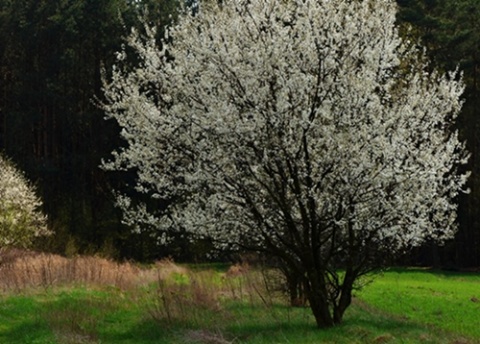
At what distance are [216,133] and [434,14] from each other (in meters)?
51.0

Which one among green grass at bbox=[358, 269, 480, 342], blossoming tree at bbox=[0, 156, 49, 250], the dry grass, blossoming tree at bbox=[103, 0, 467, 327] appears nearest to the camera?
blossoming tree at bbox=[103, 0, 467, 327]

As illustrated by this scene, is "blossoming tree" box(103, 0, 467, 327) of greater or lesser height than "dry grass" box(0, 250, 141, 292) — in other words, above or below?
above

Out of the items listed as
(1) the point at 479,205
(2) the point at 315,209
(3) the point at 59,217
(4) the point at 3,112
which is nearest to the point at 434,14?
(1) the point at 479,205

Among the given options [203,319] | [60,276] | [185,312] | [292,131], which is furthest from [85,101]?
[292,131]

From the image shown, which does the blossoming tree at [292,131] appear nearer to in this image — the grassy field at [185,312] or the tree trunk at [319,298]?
the tree trunk at [319,298]

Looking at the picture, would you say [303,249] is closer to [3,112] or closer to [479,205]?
[479,205]

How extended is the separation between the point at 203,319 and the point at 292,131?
6.59 meters

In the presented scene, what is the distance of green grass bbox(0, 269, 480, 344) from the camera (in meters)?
16.9

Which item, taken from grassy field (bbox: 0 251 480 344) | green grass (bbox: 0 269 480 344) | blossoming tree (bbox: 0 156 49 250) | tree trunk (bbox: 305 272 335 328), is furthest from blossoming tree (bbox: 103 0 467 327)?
blossoming tree (bbox: 0 156 49 250)

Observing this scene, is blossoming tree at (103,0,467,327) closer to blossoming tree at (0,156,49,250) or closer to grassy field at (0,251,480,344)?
grassy field at (0,251,480,344)

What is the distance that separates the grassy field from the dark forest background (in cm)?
2943

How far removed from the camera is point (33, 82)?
68.7 metres

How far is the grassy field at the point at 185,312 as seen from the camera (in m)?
17.1

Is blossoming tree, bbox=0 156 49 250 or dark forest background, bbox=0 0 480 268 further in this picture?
dark forest background, bbox=0 0 480 268
